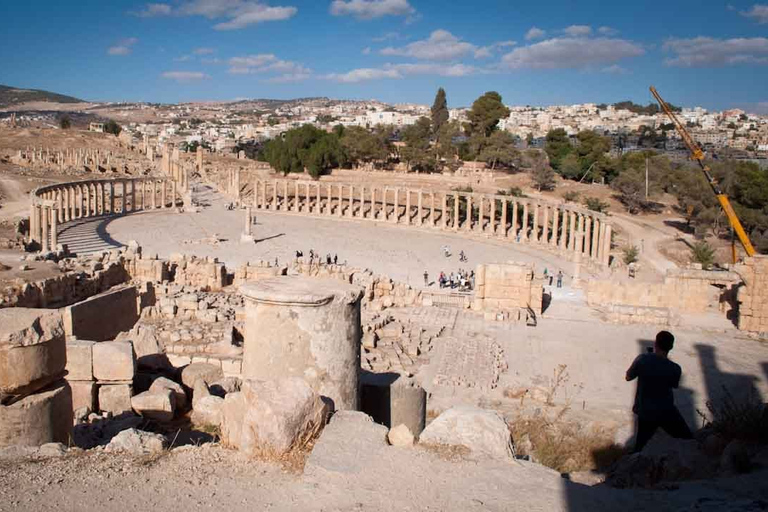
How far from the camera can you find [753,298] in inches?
762

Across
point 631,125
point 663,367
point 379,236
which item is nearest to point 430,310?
point 663,367

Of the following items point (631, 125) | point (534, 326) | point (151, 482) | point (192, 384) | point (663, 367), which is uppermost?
point (631, 125)

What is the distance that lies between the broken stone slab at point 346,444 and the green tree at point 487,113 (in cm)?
6726

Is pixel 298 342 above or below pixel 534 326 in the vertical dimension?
above

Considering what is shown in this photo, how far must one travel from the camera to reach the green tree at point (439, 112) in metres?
79.9

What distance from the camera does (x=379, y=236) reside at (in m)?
44.7

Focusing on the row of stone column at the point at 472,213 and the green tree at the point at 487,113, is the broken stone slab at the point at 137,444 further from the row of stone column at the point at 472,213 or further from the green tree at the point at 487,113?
the green tree at the point at 487,113

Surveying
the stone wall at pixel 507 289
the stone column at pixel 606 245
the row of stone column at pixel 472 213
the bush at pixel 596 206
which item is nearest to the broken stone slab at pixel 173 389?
the stone wall at pixel 507 289

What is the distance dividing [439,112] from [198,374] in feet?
243

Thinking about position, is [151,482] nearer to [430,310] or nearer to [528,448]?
[528,448]

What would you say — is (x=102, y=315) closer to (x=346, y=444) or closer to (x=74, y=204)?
(x=346, y=444)

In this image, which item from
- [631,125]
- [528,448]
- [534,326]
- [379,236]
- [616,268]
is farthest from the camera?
[631,125]

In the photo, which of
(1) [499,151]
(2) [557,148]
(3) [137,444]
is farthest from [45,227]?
(2) [557,148]

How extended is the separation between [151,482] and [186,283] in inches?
714
